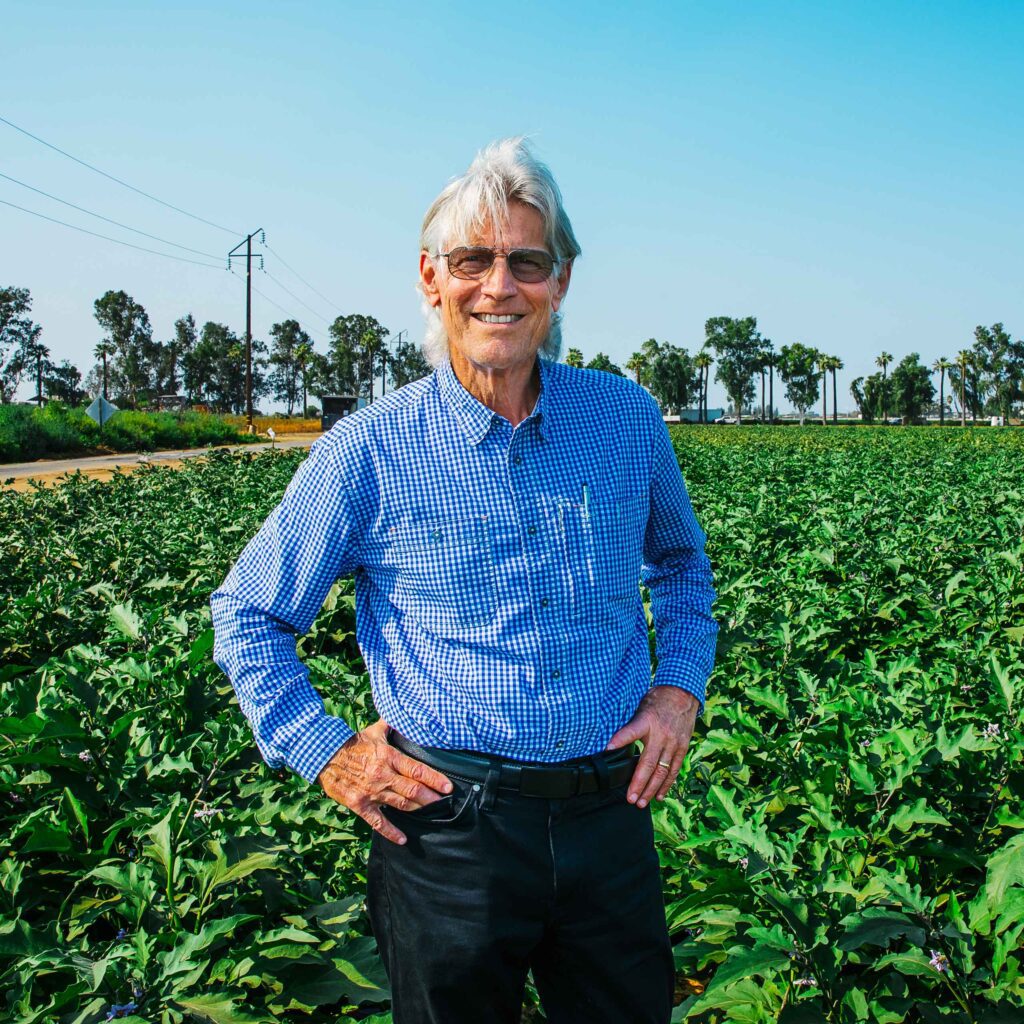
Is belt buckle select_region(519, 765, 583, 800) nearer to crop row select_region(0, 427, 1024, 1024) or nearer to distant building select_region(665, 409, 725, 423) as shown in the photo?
crop row select_region(0, 427, 1024, 1024)

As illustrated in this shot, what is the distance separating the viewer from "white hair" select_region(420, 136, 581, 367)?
6.14ft

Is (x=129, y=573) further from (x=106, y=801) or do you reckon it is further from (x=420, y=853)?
(x=420, y=853)

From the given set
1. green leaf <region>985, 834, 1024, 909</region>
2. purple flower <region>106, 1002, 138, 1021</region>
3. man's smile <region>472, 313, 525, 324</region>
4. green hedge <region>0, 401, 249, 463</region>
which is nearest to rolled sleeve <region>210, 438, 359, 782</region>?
man's smile <region>472, 313, 525, 324</region>

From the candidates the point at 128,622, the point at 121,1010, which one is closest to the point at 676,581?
the point at 121,1010

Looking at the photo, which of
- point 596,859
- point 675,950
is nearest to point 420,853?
point 596,859

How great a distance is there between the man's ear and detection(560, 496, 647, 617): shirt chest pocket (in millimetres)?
530

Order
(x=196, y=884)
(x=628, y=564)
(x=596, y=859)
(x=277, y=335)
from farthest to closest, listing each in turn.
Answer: (x=277, y=335) < (x=196, y=884) < (x=628, y=564) < (x=596, y=859)

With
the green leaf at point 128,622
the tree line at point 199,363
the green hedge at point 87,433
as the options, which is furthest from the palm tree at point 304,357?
the green leaf at point 128,622

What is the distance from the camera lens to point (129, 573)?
6574 mm

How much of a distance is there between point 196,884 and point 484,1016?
971 mm

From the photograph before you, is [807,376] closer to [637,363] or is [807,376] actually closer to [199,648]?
[637,363]

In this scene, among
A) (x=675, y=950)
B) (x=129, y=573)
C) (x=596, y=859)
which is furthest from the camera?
(x=129, y=573)

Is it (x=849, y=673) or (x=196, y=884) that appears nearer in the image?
(x=196, y=884)

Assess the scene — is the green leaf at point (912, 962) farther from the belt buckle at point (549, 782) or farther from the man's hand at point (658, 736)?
the belt buckle at point (549, 782)
